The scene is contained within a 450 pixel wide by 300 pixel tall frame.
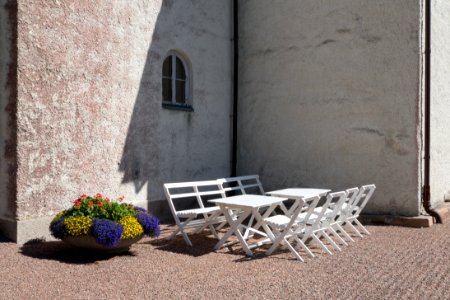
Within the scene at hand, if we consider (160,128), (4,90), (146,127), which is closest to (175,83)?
(160,128)

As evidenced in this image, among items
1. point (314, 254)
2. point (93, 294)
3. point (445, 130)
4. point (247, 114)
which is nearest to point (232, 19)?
point (247, 114)

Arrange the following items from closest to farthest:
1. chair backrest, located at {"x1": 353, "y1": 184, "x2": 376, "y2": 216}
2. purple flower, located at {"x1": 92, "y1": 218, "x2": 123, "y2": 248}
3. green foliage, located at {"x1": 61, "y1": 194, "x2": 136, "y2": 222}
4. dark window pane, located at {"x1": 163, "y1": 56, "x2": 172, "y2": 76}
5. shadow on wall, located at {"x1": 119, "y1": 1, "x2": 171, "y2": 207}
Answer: purple flower, located at {"x1": 92, "y1": 218, "x2": 123, "y2": 248}
green foliage, located at {"x1": 61, "y1": 194, "x2": 136, "y2": 222}
chair backrest, located at {"x1": 353, "y1": 184, "x2": 376, "y2": 216}
shadow on wall, located at {"x1": 119, "y1": 1, "x2": 171, "y2": 207}
dark window pane, located at {"x1": 163, "y1": 56, "x2": 172, "y2": 76}

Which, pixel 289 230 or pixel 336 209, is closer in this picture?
pixel 289 230

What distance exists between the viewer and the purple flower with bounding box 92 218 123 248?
5660 mm

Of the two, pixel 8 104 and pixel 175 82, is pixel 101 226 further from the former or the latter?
pixel 175 82

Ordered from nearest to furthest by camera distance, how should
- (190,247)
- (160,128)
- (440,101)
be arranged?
(190,247) → (160,128) → (440,101)

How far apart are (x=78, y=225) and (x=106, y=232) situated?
0.37 meters

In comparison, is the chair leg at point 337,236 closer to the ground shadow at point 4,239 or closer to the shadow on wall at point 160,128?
the shadow on wall at point 160,128

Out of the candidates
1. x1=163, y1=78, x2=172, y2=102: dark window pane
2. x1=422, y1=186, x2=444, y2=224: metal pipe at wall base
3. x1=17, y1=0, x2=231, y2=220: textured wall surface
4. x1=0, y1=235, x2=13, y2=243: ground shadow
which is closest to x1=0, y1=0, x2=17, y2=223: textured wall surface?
x1=17, y1=0, x2=231, y2=220: textured wall surface

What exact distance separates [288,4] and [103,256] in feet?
20.6

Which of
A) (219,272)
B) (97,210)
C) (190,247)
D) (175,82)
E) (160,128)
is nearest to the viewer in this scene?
(219,272)

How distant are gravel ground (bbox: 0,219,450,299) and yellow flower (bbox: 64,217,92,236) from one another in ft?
1.23

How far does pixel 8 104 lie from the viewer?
6480 millimetres

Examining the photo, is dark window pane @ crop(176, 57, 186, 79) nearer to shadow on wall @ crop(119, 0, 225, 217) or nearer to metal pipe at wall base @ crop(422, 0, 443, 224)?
shadow on wall @ crop(119, 0, 225, 217)
